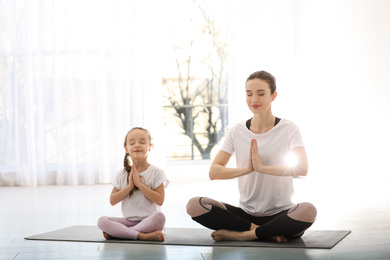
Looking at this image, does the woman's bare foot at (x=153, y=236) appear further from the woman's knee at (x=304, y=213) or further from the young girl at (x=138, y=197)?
the woman's knee at (x=304, y=213)

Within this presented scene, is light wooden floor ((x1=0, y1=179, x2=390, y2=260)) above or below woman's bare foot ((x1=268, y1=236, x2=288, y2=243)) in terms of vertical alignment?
below

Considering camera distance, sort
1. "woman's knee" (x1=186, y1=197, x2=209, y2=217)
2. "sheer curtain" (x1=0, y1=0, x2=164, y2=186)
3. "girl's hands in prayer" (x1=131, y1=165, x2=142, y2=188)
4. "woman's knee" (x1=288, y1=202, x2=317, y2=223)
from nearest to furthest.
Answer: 1. "woman's knee" (x1=288, y1=202, x2=317, y2=223)
2. "woman's knee" (x1=186, y1=197, x2=209, y2=217)
3. "girl's hands in prayer" (x1=131, y1=165, x2=142, y2=188)
4. "sheer curtain" (x1=0, y1=0, x2=164, y2=186)

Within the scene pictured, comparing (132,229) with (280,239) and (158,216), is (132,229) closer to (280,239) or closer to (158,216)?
(158,216)

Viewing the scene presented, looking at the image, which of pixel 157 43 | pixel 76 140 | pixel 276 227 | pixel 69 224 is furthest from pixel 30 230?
pixel 157 43

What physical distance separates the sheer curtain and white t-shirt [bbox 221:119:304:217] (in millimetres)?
3086

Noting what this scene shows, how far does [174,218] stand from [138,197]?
0.68m

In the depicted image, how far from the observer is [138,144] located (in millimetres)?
2756

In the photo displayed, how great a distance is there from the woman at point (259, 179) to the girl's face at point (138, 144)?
0.36 meters

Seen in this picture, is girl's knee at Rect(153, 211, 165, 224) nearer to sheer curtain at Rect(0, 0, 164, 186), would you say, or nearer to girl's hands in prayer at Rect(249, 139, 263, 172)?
girl's hands in prayer at Rect(249, 139, 263, 172)

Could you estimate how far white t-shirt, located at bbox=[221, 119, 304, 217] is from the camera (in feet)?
8.45

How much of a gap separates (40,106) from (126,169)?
10.2 feet

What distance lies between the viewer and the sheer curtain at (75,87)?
5625 mm

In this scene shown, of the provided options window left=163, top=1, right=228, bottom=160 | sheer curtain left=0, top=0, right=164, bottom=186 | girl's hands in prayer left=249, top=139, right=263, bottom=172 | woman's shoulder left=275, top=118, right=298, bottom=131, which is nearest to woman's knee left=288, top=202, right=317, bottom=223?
girl's hands in prayer left=249, top=139, right=263, bottom=172

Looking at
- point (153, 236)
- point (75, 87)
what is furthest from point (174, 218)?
point (75, 87)
